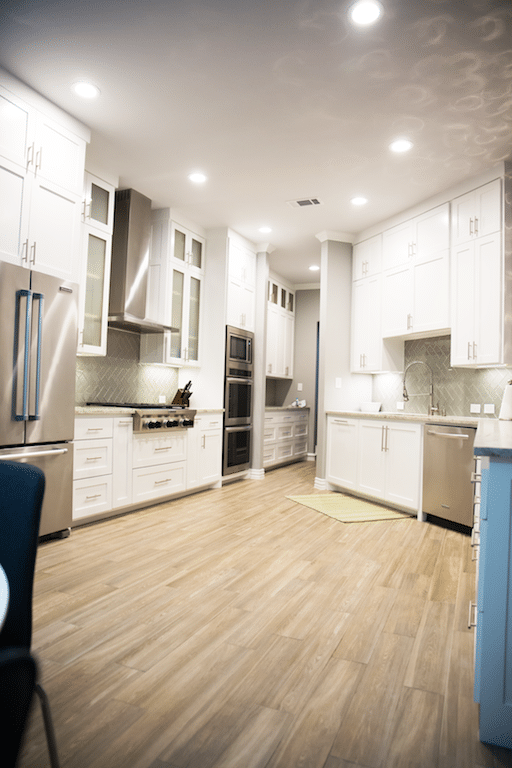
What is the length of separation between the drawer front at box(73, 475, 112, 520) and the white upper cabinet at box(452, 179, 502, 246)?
11.4ft

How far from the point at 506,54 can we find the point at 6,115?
2.80 metres

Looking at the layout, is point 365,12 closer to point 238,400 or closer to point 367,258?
point 367,258

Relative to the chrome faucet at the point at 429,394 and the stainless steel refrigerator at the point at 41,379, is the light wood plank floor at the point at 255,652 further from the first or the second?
the chrome faucet at the point at 429,394

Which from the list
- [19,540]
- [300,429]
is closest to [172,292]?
[300,429]

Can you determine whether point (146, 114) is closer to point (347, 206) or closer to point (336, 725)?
point (347, 206)

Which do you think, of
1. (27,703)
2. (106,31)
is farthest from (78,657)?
(106,31)

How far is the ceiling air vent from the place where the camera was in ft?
15.1

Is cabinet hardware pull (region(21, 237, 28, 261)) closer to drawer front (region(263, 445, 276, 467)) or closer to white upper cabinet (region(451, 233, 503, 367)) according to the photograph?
white upper cabinet (region(451, 233, 503, 367))

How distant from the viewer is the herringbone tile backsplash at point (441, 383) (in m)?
4.16

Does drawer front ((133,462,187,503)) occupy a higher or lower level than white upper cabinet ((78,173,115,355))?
lower

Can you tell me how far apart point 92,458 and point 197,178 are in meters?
2.50

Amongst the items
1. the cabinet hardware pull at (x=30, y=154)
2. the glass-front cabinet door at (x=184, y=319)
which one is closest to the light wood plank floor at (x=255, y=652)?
the glass-front cabinet door at (x=184, y=319)

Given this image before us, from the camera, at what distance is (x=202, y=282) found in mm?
5512

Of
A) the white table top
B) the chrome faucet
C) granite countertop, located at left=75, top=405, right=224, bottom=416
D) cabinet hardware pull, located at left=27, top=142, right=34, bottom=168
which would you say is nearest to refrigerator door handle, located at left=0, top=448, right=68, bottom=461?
granite countertop, located at left=75, top=405, right=224, bottom=416
